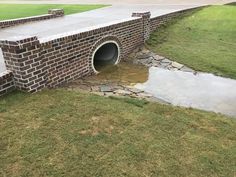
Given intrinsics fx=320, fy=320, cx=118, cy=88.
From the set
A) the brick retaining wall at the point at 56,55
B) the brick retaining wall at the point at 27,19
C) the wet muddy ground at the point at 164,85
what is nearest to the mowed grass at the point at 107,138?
the brick retaining wall at the point at 56,55

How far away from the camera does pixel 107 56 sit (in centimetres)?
1116

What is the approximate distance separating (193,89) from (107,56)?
3.65 m

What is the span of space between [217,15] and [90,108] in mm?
11128

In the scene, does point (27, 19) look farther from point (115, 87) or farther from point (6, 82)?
point (6, 82)

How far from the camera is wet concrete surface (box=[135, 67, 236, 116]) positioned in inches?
304

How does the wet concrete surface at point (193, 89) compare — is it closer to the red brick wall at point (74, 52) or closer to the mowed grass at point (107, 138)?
the mowed grass at point (107, 138)

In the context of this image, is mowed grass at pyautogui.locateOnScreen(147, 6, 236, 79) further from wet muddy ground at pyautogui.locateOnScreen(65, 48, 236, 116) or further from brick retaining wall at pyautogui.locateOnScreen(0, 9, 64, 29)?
brick retaining wall at pyautogui.locateOnScreen(0, 9, 64, 29)

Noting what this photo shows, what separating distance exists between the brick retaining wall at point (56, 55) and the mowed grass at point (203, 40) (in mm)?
1957

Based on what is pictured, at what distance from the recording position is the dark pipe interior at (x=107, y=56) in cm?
1092

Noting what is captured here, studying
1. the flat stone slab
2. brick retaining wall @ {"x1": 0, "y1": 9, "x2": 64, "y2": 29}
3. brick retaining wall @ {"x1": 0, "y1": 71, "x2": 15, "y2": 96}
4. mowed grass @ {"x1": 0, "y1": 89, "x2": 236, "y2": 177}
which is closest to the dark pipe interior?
the flat stone slab

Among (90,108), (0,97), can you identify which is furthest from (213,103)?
(0,97)

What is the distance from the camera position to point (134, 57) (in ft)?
37.2

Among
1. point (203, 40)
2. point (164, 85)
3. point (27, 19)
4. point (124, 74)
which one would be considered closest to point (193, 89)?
point (164, 85)

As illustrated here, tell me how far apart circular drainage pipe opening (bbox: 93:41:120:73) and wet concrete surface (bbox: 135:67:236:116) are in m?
1.41
